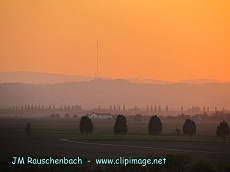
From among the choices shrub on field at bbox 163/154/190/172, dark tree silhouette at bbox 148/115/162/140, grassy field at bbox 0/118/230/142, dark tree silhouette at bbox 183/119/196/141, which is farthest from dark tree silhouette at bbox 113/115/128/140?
shrub on field at bbox 163/154/190/172

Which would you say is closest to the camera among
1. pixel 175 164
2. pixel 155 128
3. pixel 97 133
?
pixel 175 164

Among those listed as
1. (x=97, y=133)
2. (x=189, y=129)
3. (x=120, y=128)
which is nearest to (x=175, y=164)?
(x=120, y=128)

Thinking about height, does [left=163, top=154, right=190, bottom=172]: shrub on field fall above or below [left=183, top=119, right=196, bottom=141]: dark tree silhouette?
below

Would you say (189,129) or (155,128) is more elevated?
(155,128)

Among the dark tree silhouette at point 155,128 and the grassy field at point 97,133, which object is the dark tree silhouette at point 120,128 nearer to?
the grassy field at point 97,133

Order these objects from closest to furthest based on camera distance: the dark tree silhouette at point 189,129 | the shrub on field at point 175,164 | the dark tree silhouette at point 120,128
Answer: the shrub on field at point 175,164 → the dark tree silhouette at point 189,129 → the dark tree silhouette at point 120,128

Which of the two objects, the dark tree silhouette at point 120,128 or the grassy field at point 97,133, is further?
the grassy field at point 97,133

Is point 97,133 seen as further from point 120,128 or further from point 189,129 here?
point 189,129

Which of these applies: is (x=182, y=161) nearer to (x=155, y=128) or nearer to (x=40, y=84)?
(x=155, y=128)

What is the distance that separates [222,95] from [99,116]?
1681 inches

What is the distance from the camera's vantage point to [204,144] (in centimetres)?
5419

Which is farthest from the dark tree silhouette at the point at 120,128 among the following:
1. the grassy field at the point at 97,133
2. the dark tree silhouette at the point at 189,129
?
the dark tree silhouette at the point at 189,129

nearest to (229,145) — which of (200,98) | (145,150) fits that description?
(145,150)

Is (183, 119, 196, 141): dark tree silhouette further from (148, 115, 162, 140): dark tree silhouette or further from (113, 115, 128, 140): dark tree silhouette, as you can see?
(113, 115, 128, 140): dark tree silhouette
